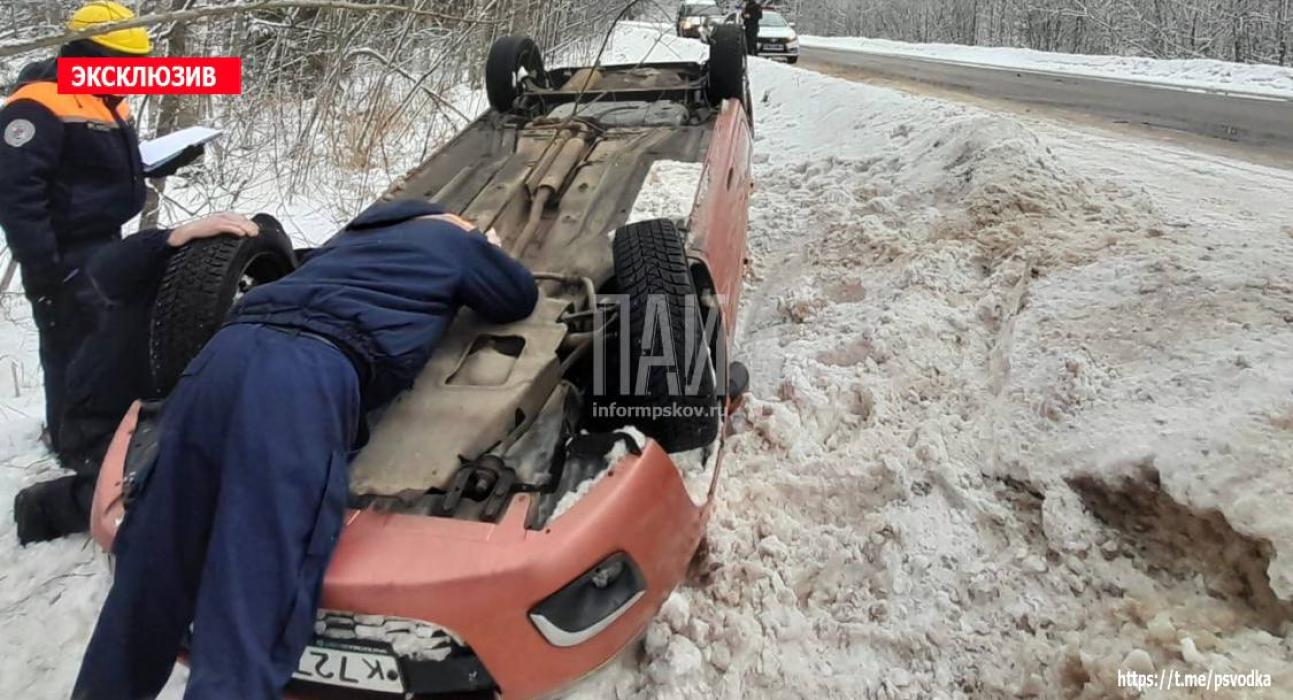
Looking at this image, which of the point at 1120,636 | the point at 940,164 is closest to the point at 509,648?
the point at 1120,636

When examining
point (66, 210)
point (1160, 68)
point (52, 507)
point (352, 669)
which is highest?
point (1160, 68)

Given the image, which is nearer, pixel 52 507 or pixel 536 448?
pixel 536 448

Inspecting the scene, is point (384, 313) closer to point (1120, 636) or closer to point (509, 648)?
Answer: point (509, 648)

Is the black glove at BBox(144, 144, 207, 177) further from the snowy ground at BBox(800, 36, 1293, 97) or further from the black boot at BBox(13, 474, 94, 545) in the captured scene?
the snowy ground at BBox(800, 36, 1293, 97)

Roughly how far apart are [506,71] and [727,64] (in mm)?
1393

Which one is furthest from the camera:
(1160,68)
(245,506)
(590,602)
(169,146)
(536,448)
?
(1160,68)

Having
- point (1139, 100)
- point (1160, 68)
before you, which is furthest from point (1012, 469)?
point (1160, 68)

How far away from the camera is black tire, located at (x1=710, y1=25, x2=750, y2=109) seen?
4418mm

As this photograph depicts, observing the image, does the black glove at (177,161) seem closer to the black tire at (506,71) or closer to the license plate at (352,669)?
the black tire at (506,71)

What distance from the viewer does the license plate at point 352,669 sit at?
5.45 ft

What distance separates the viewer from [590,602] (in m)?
1.77

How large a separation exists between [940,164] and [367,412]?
14.0ft

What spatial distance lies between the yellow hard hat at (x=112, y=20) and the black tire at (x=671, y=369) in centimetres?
211

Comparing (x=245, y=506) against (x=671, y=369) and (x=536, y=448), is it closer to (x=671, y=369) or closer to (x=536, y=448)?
(x=536, y=448)
